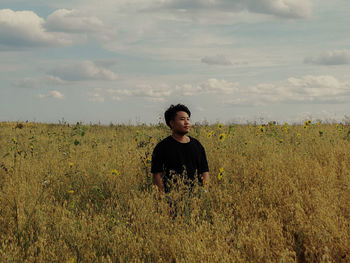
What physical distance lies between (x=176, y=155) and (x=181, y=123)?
1.27 feet

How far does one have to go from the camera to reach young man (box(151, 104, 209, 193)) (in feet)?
13.8

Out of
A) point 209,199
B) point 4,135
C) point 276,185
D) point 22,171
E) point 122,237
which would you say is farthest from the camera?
point 4,135

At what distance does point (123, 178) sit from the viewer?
4.90m

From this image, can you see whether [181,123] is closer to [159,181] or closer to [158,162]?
[158,162]

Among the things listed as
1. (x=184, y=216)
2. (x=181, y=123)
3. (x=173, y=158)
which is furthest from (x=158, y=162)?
(x=184, y=216)

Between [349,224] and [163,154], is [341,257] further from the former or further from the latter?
[163,154]

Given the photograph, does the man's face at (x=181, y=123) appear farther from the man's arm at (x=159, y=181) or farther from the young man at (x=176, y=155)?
the man's arm at (x=159, y=181)

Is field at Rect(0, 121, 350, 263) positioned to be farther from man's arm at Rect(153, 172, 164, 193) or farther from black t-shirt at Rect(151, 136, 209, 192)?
black t-shirt at Rect(151, 136, 209, 192)

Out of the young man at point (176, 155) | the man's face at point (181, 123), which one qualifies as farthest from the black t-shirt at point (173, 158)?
the man's face at point (181, 123)

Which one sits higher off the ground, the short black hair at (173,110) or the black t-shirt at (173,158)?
the short black hair at (173,110)

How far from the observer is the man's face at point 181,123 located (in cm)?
420

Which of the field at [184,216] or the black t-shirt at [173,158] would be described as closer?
the field at [184,216]

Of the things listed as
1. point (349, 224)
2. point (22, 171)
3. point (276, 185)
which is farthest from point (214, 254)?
point (22, 171)

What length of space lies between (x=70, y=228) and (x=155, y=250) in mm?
940
